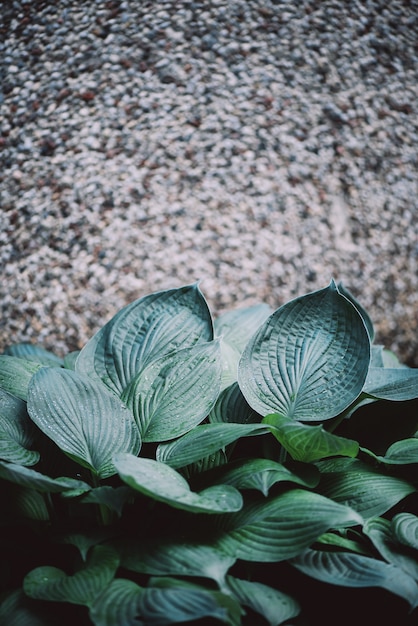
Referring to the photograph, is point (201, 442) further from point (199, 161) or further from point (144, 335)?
point (199, 161)

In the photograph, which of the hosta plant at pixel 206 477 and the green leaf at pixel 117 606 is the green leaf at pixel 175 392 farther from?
the green leaf at pixel 117 606

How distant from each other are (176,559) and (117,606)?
0.23 ft

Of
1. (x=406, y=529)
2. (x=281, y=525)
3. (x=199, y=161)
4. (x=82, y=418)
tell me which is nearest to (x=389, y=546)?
(x=406, y=529)

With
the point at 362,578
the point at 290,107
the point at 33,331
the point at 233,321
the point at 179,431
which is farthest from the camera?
the point at 290,107

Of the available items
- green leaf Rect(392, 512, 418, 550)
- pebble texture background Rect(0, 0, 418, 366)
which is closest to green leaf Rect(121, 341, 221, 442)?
green leaf Rect(392, 512, 418, 550)

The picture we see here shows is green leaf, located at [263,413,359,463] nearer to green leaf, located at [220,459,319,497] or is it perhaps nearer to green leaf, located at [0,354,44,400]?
green leaf, located at [220,459,319,497]

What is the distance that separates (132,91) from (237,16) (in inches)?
14.3

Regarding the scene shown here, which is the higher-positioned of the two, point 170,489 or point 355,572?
point 170,489

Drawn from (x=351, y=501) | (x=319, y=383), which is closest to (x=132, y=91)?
(x=319, y=383)

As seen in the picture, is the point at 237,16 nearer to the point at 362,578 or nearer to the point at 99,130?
the point at 99,130

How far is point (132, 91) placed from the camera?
5.46 ft

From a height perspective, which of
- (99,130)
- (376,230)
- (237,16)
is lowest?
(376,230)

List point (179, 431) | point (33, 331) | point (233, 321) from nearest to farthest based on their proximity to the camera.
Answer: point (179, 431)
point (233, 321)
point (33, 331)

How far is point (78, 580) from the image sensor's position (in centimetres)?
57
